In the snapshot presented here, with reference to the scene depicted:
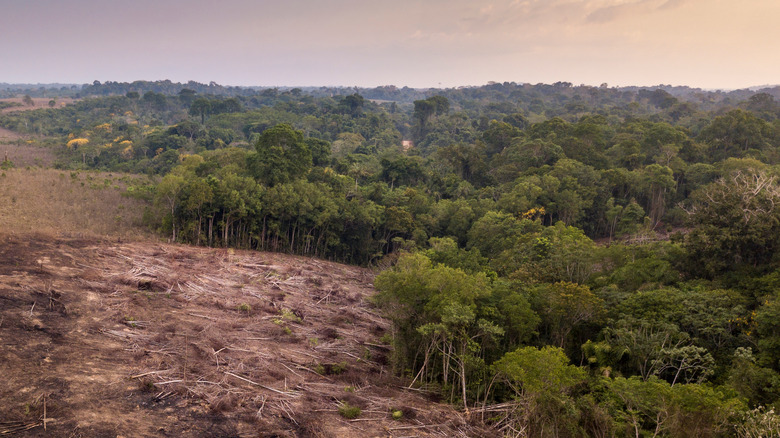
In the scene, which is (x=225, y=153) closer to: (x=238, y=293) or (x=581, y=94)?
(x=238, y=293)

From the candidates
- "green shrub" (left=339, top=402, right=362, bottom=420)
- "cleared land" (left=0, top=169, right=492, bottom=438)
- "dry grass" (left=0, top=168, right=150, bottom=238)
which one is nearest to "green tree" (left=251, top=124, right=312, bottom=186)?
"cleared land" (left=0, top=169, right=492, bottom=438)

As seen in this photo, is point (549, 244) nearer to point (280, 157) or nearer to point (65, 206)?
point (280, 157)

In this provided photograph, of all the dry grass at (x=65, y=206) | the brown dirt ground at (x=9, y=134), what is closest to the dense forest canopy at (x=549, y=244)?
the dry grass at (x=65, y=206)

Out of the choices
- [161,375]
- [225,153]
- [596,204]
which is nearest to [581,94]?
[596,204]

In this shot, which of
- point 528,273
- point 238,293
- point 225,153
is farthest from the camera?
point 225,153

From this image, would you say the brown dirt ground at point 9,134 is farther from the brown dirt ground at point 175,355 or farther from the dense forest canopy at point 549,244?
the brown dirt ground at point 175,355

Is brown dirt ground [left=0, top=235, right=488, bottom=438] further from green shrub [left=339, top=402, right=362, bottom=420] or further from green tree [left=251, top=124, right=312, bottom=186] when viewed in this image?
green tree [left=251, top=124, right=312, bottom=186]
